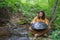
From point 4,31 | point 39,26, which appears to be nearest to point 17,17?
point 4,31

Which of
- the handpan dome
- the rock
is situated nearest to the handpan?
the handpan dome

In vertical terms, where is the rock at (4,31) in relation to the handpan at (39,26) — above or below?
below

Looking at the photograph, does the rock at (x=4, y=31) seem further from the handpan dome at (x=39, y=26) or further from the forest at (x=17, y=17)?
the handpan dome at (x=39, y=26)

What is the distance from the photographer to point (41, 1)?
620 inches

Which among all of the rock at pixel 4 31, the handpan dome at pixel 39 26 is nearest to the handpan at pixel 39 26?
the handpan dome at pixel 39 26

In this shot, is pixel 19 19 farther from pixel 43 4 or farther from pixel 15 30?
pixel 43 4

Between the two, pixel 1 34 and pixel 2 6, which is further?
pixel 2 6

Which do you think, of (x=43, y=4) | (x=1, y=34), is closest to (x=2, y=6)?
(x=1, y=34)

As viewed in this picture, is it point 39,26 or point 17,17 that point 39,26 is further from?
point 17,17

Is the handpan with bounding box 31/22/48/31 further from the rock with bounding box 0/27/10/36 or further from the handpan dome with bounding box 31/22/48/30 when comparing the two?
the rock with bounding box 0/27/10/36

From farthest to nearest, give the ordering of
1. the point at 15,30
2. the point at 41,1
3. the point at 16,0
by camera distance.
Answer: the point at 41,1, the point at 16,0, the point at 15,30

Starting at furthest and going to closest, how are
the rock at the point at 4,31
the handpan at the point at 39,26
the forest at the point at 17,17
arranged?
the forest at the point at 17,17 < the rock at the point at 4,31 < the handpan at the point at 39,26

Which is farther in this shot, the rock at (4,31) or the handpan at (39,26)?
the rock at (4,31)

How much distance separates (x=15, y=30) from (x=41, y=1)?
5.99 metres
